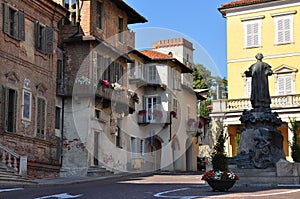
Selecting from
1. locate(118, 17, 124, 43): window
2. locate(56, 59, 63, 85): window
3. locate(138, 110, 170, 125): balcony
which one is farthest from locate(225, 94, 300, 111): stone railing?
locate(56, 59, 63, 85): window

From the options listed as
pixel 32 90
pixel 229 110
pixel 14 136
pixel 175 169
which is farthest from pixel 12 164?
pixel 175 169

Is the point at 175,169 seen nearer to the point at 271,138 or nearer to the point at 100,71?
the point at 100,71

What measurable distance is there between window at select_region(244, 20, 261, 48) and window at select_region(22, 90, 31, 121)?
18538mm

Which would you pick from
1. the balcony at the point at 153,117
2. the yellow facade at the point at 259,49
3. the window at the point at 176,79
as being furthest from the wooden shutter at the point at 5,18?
the window at the point at 176,79

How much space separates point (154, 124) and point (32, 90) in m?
18.8

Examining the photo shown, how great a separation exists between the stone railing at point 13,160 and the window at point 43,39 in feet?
22.1

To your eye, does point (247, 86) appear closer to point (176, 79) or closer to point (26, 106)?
point (176, 79)

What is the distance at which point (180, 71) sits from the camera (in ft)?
170

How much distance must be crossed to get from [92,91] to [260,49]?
13688mm

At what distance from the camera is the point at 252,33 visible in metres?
41.0

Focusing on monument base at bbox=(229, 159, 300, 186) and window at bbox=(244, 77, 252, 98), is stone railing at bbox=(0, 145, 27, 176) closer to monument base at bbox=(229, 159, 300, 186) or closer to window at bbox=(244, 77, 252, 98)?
monument base at bbox=(229, 159, 300, 186)

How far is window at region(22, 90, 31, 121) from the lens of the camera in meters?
27.8

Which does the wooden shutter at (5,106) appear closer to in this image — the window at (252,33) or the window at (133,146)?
the window at (133,146)

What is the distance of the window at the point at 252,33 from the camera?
1607 inches
